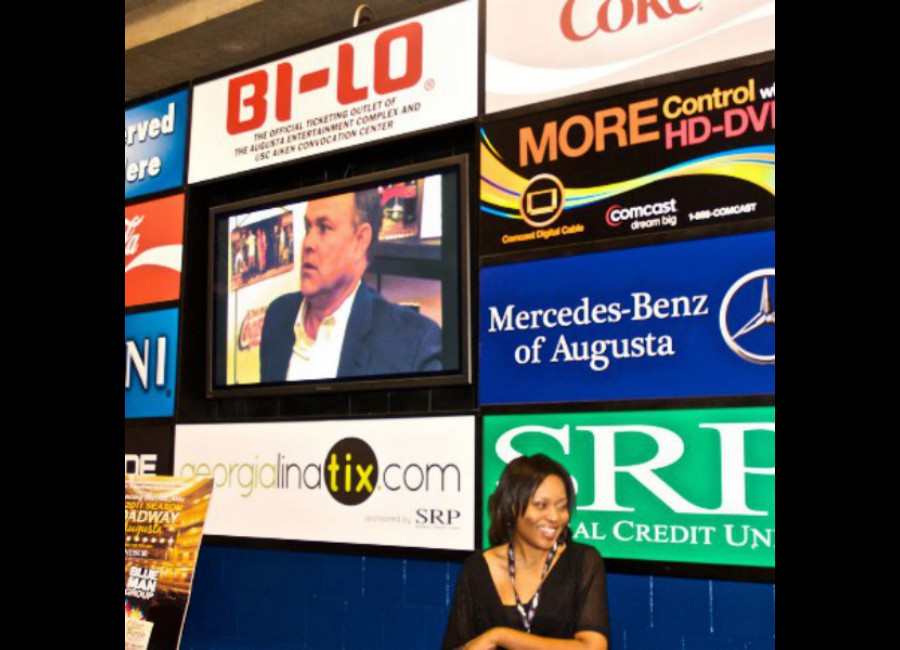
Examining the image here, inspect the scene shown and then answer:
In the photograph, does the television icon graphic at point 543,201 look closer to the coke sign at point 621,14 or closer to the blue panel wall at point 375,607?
the coke sign at point 621,14

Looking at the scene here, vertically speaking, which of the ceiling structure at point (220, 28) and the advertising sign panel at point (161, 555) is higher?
the ceiling structure at point (220, 28)

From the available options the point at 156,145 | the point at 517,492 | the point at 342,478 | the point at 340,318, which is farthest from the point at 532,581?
the point at 156,145

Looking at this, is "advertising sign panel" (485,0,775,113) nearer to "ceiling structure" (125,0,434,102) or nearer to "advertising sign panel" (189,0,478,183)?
"advertising sign panel" (189,0,478,183)

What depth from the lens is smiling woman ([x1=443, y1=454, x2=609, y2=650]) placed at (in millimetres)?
3139

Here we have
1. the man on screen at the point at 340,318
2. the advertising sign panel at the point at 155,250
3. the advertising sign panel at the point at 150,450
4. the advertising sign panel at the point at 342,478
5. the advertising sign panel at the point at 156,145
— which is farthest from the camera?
the advertising sign panel at the point at 156,145

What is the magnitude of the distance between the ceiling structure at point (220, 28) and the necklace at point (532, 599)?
3.04 m

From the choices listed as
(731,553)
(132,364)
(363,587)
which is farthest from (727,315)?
(132,364)

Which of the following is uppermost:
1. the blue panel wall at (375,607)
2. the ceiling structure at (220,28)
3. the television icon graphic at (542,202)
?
the ceiling structure at (220,28)

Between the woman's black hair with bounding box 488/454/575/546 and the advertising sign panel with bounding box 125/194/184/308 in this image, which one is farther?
the advertising sign panel with bounding box 125/194/184/308

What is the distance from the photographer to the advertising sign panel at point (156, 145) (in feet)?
17.4

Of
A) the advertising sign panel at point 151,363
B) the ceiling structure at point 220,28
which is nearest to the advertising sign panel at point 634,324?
the advertising sign panel at point 151,363

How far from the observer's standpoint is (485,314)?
4023 millimetres

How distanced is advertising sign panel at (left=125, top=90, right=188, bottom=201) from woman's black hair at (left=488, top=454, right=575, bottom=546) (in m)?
2.73

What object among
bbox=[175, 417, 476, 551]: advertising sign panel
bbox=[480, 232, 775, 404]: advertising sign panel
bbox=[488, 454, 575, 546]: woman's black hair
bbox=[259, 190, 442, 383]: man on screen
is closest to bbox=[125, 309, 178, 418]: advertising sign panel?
bbox=[175, 417, 476, 551]: advertising sign panel
